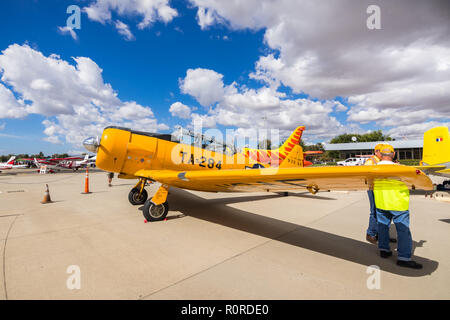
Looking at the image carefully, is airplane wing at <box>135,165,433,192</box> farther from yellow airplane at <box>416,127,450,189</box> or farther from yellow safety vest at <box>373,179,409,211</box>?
yellow airplane at <box>416,127,450,189</box>

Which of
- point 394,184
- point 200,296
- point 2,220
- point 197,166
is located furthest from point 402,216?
point 2,220

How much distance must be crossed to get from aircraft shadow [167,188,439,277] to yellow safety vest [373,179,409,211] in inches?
33.9

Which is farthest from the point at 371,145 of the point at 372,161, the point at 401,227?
the point at 401,227

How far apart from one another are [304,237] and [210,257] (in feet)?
6.43

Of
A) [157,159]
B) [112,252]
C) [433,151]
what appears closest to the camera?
[112,252]

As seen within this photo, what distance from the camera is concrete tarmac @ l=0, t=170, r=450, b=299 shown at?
7.14 ft

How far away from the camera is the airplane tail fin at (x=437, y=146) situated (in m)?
8.00

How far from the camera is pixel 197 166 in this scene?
6.18 metres

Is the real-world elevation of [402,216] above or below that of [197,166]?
below

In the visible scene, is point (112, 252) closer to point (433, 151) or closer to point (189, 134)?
point (189, 134)

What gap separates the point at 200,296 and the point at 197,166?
4.31m

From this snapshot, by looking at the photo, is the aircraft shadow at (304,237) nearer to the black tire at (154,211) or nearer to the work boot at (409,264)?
the work boot at (409,264)

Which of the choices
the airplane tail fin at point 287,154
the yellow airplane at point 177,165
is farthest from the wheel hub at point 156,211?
the airplane tail fin at point 287,154

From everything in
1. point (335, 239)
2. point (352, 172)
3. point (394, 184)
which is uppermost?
point (352, 172)
